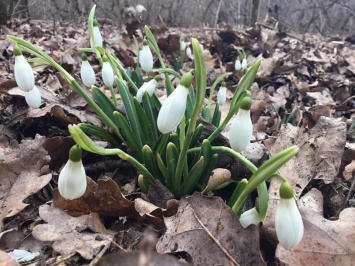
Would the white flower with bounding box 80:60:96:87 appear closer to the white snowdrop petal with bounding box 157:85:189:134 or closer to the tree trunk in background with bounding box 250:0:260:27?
the white snowdrop petal with bounding box 157:85:189:134

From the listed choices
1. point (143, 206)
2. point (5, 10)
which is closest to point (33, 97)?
point (143, 206)

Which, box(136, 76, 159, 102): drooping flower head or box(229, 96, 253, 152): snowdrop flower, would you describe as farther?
box(136, 76, 159, 102): drooping flower head

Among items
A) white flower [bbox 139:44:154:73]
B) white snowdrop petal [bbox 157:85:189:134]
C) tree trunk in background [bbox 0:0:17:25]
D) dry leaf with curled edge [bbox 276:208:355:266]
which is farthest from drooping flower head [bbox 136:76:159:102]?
tree trunk in background [bbox 0:0:17:25]

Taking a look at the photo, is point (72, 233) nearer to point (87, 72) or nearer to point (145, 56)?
point (87, 72)

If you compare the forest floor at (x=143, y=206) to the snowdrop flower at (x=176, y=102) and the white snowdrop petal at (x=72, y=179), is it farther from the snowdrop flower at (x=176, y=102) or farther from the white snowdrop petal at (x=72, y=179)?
the snowdrop flower at (x=176, y=102)

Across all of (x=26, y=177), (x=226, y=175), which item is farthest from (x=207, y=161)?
(x=26, y=177)

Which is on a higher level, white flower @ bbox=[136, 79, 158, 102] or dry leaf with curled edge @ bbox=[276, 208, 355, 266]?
white flower @ bbox=[136, 79, 158, 102]

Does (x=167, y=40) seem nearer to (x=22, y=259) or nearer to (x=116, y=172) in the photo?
(x=116, y=172)
